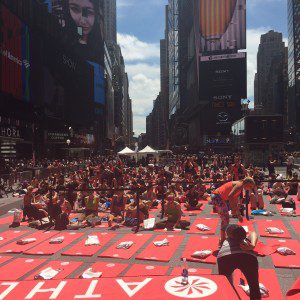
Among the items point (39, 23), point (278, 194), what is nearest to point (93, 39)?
point (39, 23)

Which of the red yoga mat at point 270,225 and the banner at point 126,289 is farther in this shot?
the red yoga mat at point 270,225

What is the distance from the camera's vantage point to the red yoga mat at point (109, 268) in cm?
776

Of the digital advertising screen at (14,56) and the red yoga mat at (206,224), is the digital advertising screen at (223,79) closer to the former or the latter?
the digital advertising screen at (14,56)

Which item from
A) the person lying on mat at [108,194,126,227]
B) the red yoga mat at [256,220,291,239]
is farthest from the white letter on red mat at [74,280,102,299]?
the person lying on mat at [108,194,126,227]

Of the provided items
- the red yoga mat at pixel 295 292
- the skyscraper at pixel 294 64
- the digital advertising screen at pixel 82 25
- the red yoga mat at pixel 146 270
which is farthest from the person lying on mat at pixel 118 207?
the skyscraper at pixel 294 64

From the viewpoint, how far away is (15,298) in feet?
14.0

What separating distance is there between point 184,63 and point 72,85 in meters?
82.9

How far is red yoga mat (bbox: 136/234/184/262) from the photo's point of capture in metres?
8.75

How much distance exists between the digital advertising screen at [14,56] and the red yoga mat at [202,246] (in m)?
38.0

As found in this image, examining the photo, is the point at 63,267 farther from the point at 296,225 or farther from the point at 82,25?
the point at 82,25

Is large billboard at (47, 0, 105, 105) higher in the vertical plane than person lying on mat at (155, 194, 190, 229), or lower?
higher

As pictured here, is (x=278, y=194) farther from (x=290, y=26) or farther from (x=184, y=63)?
(x=290, y=26)

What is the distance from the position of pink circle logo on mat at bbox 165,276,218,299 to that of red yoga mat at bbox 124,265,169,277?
3.20 m

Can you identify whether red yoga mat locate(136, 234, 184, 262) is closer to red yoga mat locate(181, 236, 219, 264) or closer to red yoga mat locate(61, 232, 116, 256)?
red yoga mat locate(181, 236, 219, 264)
